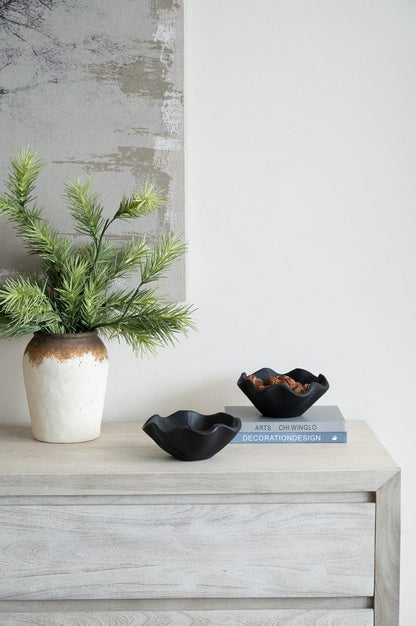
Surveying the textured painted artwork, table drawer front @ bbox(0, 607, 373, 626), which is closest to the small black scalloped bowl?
table drawer front @ bbox(0, 607, 373, 626)

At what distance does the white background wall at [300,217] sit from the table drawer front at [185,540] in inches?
16.7

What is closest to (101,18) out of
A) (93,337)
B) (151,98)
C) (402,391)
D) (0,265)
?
(151,98)

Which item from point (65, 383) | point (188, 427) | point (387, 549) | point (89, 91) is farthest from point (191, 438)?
point (89, 91)

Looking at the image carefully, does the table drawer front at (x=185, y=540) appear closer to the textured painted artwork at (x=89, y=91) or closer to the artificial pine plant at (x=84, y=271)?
the artificial pine plant at (x=84, y=271)

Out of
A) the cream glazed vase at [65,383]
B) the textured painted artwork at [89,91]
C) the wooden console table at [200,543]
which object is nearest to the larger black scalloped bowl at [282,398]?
the wooden console table at [200,543]

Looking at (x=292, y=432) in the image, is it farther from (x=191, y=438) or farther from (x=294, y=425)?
(x=191, y=438)

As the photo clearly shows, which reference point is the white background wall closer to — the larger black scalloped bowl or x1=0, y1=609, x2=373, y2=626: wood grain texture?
the larger black scalloped bowl

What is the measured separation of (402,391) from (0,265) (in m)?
0.95

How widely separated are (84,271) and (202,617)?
68 centimetres

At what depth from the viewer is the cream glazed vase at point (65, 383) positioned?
1.40 m

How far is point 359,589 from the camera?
1280mm

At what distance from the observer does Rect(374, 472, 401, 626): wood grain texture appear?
4.15 ft

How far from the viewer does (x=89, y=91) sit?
5.10 ft

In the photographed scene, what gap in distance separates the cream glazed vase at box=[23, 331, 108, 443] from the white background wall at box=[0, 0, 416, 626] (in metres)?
0.22
